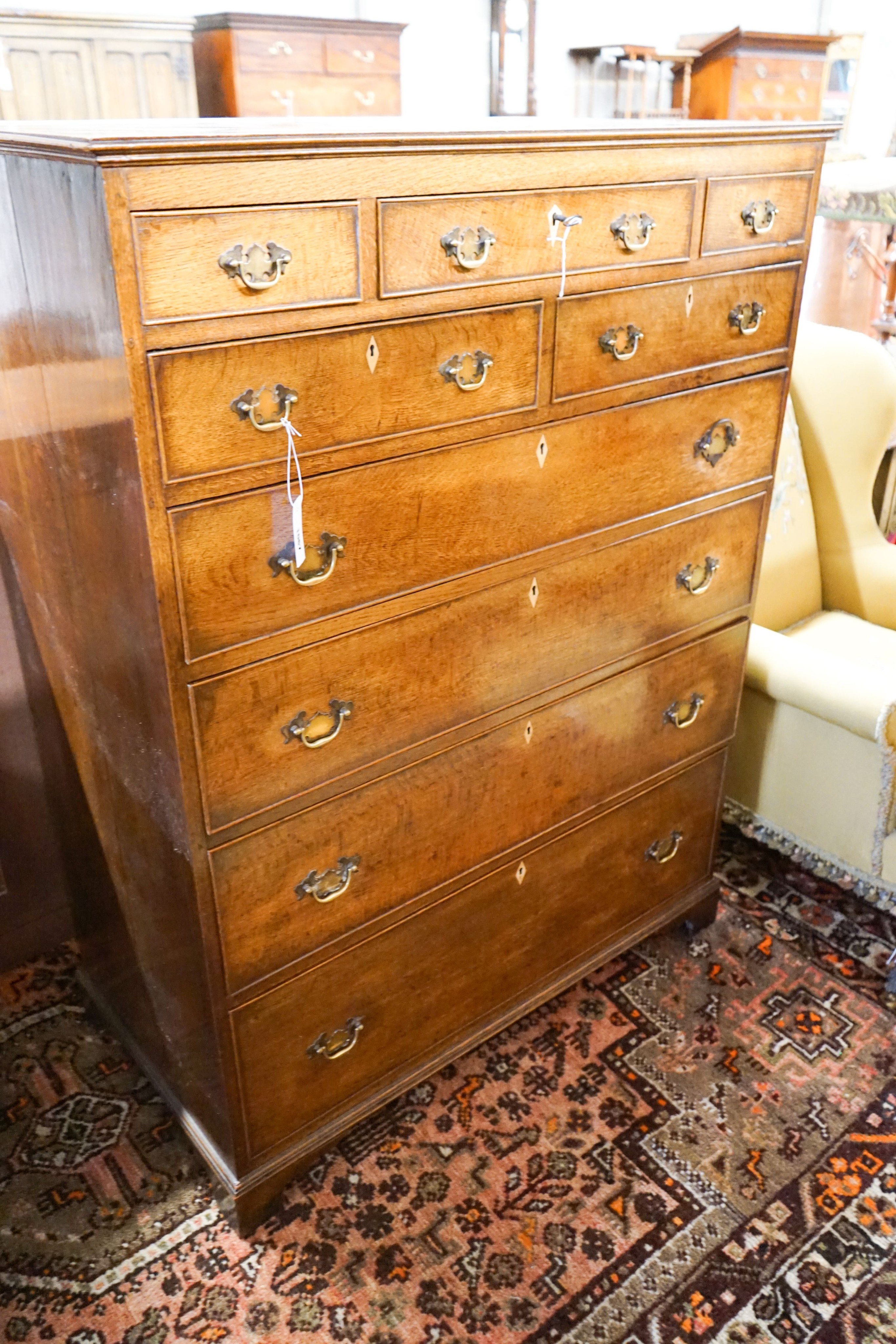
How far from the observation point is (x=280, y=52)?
3076 mm

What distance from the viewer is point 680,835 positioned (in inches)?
80.3

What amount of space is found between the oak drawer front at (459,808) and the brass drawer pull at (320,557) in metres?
0.33

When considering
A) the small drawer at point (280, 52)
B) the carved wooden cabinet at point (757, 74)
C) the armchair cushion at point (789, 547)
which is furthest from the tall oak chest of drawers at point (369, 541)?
the carved wooden cabinet at point (757, 74)

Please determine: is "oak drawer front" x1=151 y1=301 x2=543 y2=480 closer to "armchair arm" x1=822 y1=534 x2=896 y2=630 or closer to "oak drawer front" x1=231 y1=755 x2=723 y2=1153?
"oak drawer front" x1=231 y1=755 x2=723 y2=1153

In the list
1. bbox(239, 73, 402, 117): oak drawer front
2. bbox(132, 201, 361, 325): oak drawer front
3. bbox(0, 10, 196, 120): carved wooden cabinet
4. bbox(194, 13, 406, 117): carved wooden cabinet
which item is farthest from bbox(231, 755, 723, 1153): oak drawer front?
bbox(0, 10, 196, 120): carved wooden cabinet

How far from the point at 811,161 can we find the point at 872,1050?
5.14ft

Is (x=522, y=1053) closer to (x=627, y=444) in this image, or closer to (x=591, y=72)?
(x=627, y=444)

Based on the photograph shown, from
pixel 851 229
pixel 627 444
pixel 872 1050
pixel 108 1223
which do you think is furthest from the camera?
pixel 851 229

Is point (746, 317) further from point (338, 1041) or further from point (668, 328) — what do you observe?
point (338, 1041)

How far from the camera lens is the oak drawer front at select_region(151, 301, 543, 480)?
1053 mm

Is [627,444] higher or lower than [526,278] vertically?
lower

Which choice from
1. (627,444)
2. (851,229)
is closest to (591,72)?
(851,229)

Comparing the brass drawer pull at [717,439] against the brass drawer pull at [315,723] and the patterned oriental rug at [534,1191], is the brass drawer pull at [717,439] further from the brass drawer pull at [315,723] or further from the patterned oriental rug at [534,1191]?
the patterned oriental rug at [534,1191]

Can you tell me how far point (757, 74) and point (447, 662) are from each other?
149 inches
